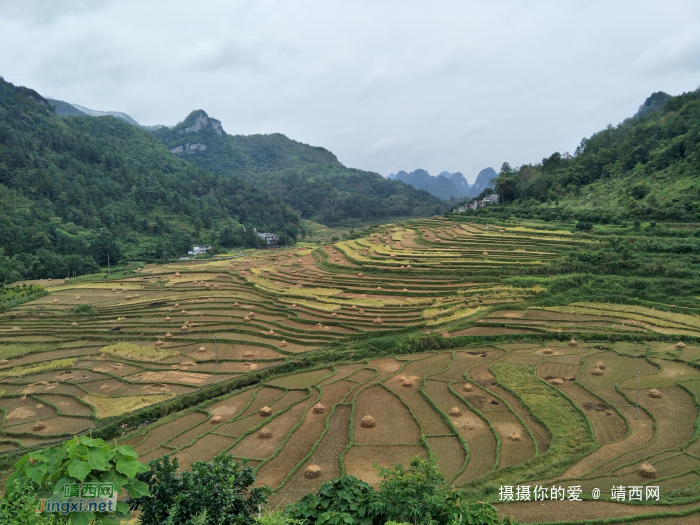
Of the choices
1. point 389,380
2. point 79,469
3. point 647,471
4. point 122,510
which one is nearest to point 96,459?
point 79,469

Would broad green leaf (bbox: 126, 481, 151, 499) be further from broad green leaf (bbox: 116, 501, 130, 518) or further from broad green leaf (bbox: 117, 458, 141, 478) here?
broad green leaf (bbox: 117, 458, 141, 478)

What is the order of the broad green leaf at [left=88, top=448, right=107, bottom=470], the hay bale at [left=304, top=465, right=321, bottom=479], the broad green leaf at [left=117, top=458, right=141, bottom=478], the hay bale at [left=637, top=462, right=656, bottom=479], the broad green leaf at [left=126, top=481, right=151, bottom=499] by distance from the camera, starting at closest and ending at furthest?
the broad green leaf at [left=88, top=448, right=107, bottom=470] → the broad green leaf at [left=117, top=458, right=141, bottom=478] → the broad green leaf at [left=126, top=481, right=151, bottom=499] → the hay bale at [left=637, top=462, right=656, bottom=479] → the hay bale at [left=304, top=465, right=321, bottom=479]

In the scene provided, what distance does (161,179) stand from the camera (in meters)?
95.6

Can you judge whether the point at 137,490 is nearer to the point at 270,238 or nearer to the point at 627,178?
the point at 627,178

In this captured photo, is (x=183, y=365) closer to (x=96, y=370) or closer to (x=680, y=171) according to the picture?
(x=96, y=370)

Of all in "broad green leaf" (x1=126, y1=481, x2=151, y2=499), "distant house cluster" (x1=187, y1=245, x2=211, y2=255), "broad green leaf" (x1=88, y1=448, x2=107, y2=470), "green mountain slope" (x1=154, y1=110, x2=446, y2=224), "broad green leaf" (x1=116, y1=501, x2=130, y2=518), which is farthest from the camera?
"green mountain slope" (x1=154, y1=110, x2=446, y2=224)

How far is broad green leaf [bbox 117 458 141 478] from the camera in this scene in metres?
4.27

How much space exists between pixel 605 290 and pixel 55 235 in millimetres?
68387

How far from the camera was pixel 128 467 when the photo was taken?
4.34 meters

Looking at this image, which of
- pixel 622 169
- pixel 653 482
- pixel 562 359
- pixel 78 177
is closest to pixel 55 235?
pixel 78 177

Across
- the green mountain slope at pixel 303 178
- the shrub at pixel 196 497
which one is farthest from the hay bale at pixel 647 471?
the green mountain slope at pixel 303 178

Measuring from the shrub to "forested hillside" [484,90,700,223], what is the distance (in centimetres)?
Result: 4437

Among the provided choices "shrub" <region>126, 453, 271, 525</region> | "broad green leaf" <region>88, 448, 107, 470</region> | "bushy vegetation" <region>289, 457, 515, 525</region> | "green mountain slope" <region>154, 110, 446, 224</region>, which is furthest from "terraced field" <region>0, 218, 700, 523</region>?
"green mountain slope" <region>154, 110, 446, 224</region>

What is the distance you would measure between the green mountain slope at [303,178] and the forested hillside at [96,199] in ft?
78.7
